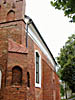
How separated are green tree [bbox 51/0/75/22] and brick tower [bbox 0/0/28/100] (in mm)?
3837

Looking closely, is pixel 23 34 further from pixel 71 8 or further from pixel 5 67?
pixel 71 8

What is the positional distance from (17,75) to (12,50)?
1.39 meters

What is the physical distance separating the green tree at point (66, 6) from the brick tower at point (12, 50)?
384 centimetres

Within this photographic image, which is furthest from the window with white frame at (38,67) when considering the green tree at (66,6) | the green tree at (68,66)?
the green tree at (68,66)

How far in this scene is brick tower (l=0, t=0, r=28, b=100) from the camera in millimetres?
8219

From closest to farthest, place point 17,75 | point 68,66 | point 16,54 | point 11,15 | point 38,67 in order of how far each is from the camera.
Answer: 1. point 17,75
2. point 16,54
3. point 11,15
4. point 38,67
5. point 68,66

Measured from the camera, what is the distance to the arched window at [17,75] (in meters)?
8.47

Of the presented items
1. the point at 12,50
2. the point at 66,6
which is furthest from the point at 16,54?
the point at 66,6

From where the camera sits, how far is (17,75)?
8.60 meters

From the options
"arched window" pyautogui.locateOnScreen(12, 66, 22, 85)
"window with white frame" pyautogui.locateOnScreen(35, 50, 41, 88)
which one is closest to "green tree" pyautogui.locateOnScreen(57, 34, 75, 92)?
"window with white frame" pyautogui.locateOnScreen(35, 50, 41, 88)

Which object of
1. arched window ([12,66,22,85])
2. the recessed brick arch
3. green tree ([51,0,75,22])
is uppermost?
the recessed brick arch

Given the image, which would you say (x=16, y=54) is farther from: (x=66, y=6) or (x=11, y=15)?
(x=66, y=6)

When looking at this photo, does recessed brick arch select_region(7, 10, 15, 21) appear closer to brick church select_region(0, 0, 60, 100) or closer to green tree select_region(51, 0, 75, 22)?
brick church select_region(0, 0, 60, 100)

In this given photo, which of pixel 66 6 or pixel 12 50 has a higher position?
pixel 66 6
